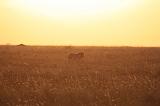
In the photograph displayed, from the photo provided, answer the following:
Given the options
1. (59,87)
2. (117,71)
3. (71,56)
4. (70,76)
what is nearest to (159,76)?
(117,71)

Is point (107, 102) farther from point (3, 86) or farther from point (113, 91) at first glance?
point (3, 86)

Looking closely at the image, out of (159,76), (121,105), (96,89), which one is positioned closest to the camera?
(121,105)

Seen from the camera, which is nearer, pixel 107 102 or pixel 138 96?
pixel 107 102

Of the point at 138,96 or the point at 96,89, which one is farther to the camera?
the point at 96,89

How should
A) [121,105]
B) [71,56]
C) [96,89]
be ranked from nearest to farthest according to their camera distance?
[121,105]
[96,89]
[71,56]

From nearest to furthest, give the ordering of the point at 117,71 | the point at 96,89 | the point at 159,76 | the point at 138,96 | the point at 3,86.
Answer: the point at 138,96
the point at 96,89
the point at 3,86
the point at 159,76
the point at 117,71

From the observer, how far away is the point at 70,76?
49.8 ft

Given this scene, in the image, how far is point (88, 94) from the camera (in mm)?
10875

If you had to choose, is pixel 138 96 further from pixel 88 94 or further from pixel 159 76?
pixel 159 76

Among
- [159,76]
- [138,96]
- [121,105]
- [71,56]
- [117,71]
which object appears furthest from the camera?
[71,56]

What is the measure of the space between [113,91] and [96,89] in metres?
0.67

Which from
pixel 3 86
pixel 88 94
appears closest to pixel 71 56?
pixel 3 86

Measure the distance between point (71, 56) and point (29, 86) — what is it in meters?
13.2

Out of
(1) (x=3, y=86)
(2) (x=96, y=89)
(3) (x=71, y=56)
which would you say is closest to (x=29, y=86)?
(1) (x=3, y=86)
